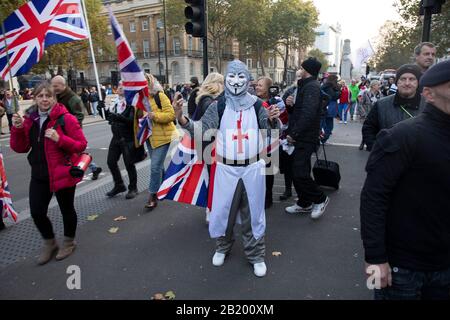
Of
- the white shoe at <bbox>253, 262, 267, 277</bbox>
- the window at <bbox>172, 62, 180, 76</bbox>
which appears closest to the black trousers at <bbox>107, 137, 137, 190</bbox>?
the white shoe at <bbox>253, 262, 267, 277</bbox>

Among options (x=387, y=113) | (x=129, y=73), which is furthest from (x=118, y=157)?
(x=387, y=113)

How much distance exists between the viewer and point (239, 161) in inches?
129

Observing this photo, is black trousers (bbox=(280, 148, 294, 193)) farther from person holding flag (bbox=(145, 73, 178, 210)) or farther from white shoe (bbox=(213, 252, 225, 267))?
white shoe (bbox=(213, 252, 225, 267))

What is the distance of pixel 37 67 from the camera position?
27656 millimetres

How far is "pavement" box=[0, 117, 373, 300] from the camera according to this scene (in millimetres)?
3100

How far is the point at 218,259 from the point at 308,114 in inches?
79.7

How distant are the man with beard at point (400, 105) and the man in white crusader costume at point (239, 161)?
1.17 metres

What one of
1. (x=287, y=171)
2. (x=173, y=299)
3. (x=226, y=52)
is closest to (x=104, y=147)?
(x=287, y=171)

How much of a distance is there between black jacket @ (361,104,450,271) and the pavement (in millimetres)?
1291

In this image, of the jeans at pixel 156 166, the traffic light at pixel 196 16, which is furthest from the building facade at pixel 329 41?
the jeans at pixel 156 166

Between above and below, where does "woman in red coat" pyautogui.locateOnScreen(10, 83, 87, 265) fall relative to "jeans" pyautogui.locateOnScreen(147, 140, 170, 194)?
above

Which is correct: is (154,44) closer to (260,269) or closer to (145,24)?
(145,24)

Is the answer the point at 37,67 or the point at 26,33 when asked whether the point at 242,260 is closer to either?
the point at 26,33
